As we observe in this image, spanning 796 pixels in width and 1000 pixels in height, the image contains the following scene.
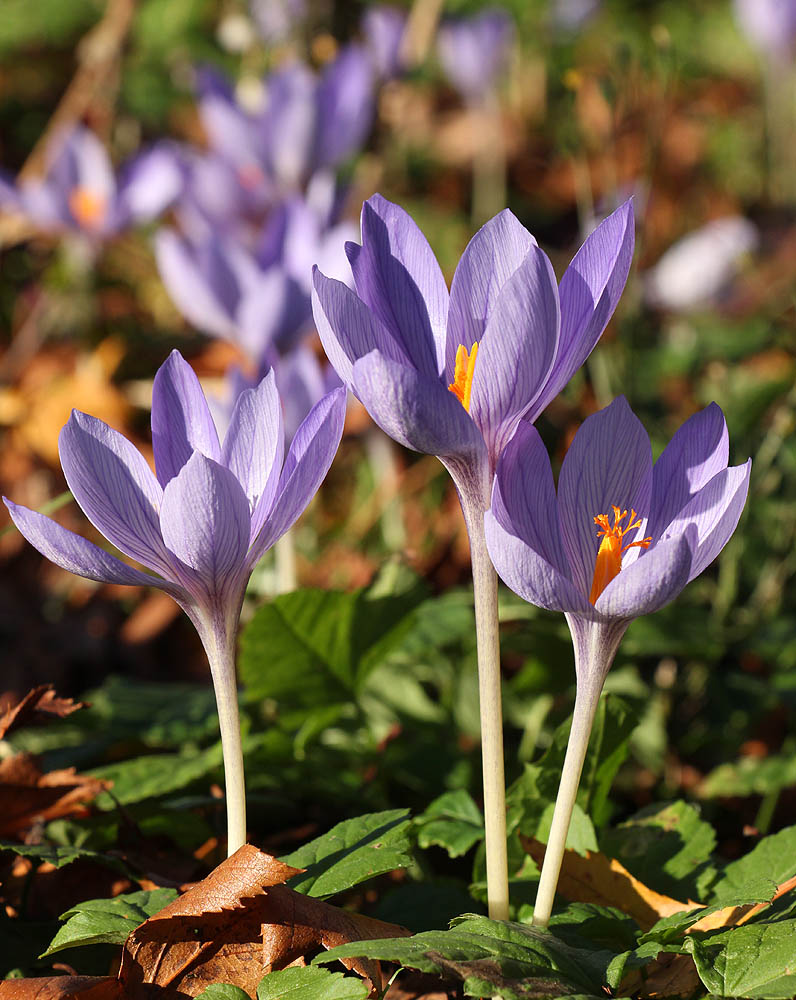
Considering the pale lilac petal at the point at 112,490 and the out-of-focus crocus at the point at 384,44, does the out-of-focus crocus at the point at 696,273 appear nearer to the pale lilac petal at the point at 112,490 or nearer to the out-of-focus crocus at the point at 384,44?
the out-of-focus crocus at the point at 384,44

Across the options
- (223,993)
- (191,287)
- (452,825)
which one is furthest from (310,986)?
(191,287)

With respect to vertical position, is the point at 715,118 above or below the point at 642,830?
above

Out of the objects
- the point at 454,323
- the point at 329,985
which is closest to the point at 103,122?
the point at 454,323

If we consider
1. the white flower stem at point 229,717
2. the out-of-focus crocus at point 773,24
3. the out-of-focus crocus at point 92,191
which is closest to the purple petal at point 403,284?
the white flower stem at point 229,717

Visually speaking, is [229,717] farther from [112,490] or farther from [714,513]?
[714,513]

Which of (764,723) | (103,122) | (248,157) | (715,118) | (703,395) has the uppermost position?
(715,118)

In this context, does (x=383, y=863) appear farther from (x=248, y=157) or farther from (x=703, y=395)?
(x=248, y=157)

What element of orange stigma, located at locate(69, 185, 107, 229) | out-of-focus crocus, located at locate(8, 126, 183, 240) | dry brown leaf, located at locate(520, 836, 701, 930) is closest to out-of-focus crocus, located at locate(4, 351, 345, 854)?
dry brown leaf, located at locate(520, 836, 701, 930)
